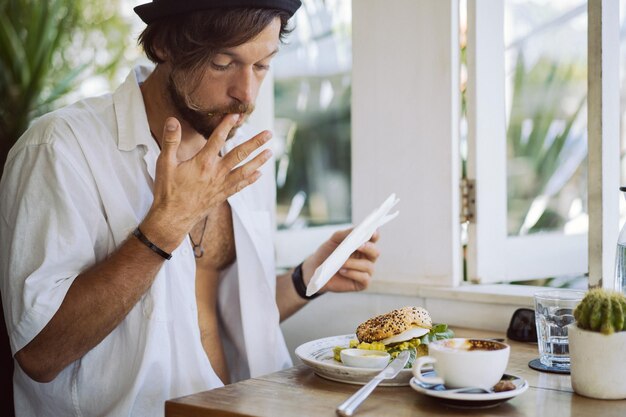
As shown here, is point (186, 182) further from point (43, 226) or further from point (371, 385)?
point (371, 385)

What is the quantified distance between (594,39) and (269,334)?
104 centimetres

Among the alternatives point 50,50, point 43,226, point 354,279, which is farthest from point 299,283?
point 50,50

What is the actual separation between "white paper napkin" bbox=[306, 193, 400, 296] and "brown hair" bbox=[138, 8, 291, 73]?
490 millimetres

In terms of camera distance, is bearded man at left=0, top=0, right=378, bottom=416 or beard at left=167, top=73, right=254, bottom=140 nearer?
bearded man at left=0, top=0, right=378, bottom=416

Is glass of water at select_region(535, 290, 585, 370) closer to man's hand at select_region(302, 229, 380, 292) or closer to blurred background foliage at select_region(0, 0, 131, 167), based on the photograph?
man's hand at select_region(302, 229, 380, 292)

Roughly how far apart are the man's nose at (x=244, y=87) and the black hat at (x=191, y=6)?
0.14 metres

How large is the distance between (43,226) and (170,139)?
316 mm

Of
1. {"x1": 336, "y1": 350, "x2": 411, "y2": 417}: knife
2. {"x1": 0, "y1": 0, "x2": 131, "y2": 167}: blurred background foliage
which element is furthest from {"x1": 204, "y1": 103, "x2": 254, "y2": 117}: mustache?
{"x1": 0, "y1": 0, "x2": 131, "y2": 167}: blurred background foliage

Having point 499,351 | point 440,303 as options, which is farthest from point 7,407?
point 499,351

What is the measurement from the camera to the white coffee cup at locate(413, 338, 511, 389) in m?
1.17

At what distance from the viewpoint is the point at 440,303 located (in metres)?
2.05

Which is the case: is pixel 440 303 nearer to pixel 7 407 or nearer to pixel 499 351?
pixel 499 351

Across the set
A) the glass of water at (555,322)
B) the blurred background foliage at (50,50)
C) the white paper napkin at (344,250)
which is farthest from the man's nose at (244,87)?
the blurred background foliage at (50,50)

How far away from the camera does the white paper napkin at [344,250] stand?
146cm
